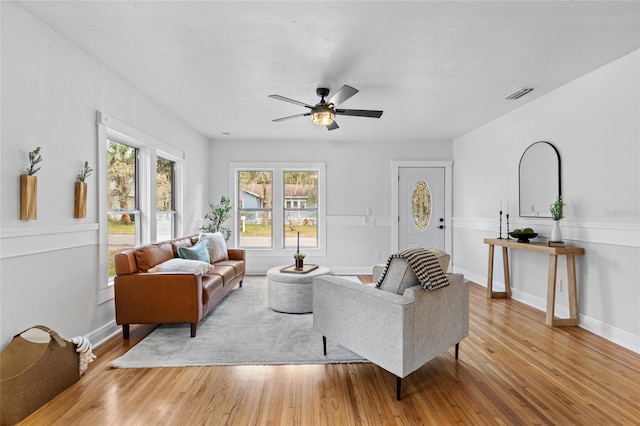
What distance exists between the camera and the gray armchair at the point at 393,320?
79.6 inches

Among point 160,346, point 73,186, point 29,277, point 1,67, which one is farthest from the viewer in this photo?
point 160,346

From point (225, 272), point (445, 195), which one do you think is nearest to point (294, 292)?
point (225, 272)

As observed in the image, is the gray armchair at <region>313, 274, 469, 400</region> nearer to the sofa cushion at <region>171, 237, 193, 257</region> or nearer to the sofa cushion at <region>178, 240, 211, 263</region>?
the sofa cushion at <region>178, 240, 211, 263</region>

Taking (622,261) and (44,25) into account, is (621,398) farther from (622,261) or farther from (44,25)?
(44,25)

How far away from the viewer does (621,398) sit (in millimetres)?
2104

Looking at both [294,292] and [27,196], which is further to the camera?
[294,292]

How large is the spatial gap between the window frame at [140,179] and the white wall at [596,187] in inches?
185

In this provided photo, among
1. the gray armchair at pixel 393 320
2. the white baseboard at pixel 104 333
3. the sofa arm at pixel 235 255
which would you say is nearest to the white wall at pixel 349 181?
the sofa arm at pixel 235 255

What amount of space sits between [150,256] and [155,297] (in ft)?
1.63

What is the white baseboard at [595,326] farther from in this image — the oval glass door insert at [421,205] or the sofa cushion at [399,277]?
the sofa cushion at [399,277]

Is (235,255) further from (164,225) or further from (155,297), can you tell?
(155,297)

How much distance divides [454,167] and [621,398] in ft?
14.7

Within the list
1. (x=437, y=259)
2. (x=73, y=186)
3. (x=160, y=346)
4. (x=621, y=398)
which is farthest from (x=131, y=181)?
(x=621, y=398)

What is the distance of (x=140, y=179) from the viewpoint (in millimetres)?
3924
